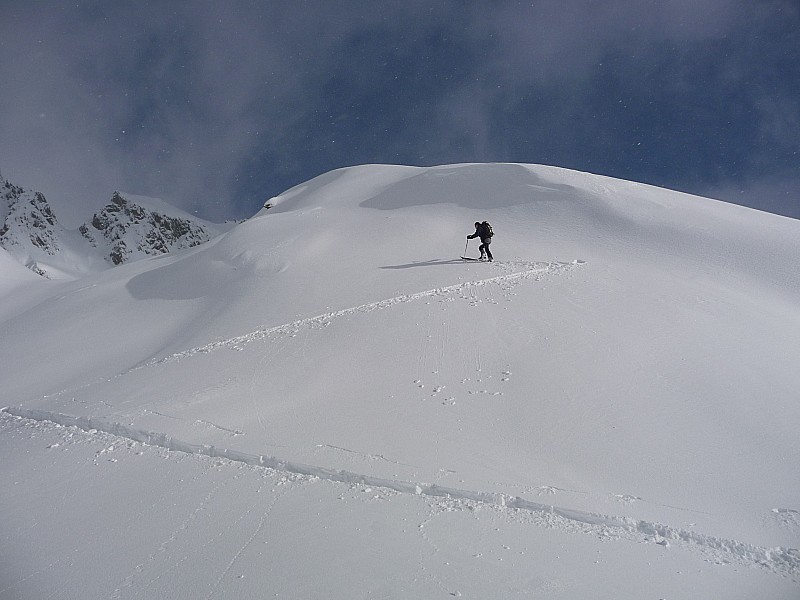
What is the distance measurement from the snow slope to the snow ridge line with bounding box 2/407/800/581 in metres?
0.02

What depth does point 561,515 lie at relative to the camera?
12.7ft

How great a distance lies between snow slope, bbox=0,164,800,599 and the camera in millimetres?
3369

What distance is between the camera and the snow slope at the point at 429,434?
11.1 feet

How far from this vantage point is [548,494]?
414 centimetres

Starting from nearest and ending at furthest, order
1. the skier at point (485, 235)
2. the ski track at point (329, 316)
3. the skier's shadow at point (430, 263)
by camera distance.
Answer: the ski track at point (329, 316), the skier at point (485, 235), the skier's shadow at point (430, 263)

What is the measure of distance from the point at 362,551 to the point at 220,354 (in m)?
6.30

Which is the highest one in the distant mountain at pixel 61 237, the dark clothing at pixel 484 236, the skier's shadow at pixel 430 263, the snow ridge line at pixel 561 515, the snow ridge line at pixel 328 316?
the distant mountain at pixel 61 237

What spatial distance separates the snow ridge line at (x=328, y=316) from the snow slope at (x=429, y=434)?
107 millimetres

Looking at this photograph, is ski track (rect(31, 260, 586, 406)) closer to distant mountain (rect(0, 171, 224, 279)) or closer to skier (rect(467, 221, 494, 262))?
skier (rect(467, 221, 494, 262))

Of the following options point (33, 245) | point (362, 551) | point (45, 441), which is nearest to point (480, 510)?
point (362, 551)

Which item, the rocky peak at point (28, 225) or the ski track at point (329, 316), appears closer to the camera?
the ski track at point (329, 316)

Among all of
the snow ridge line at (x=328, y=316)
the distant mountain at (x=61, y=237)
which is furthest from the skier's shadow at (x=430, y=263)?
the distant mountain at (x=61, y=237)

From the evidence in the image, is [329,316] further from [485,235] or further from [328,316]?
[485,235]

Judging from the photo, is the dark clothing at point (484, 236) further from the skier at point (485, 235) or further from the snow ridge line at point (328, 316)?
the snow ridge line at point (328, 316)
